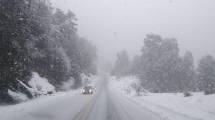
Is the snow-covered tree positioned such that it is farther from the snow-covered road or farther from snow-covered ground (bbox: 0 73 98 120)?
snow-covered ground (bbox: 0 73 98 120)

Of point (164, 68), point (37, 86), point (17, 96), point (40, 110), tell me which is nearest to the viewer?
point (40, 110)

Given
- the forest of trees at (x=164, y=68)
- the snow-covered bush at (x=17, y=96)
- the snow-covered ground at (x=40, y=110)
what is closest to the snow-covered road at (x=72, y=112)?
the snow-covered ground at (x=40, y=110)

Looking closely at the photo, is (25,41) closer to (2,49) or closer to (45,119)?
(2,49)

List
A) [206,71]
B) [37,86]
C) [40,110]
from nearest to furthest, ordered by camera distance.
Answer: [40,110], [37,86], [206,71]

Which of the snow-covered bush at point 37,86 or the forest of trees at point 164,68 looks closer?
the snow-covered bush at point 37,86

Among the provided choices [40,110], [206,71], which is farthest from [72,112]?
[206,71]

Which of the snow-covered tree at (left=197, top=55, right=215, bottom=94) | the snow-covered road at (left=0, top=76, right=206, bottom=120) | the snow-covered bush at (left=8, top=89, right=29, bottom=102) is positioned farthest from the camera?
the snow-covered tree at (left=197, top=55, right=215, bottom=94)

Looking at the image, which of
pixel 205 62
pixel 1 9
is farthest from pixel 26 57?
pixel 205 62

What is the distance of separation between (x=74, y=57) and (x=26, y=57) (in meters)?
34.4

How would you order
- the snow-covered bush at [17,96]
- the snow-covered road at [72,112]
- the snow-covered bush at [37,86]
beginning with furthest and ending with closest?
the snow-covered bush at [37,86], the snow-covered bush at [17,96], the snow-covered road at [72,112]

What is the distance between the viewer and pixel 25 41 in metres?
16.4

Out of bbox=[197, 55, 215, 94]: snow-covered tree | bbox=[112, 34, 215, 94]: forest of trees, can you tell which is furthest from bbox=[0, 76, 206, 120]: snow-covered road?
bbox=[197, 55, 215, 94]: snow-covered tree

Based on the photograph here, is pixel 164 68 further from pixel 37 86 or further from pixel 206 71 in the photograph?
pixel 37 86

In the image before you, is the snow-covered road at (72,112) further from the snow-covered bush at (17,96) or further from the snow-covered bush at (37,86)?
the snow-covered bush at (37,86)
